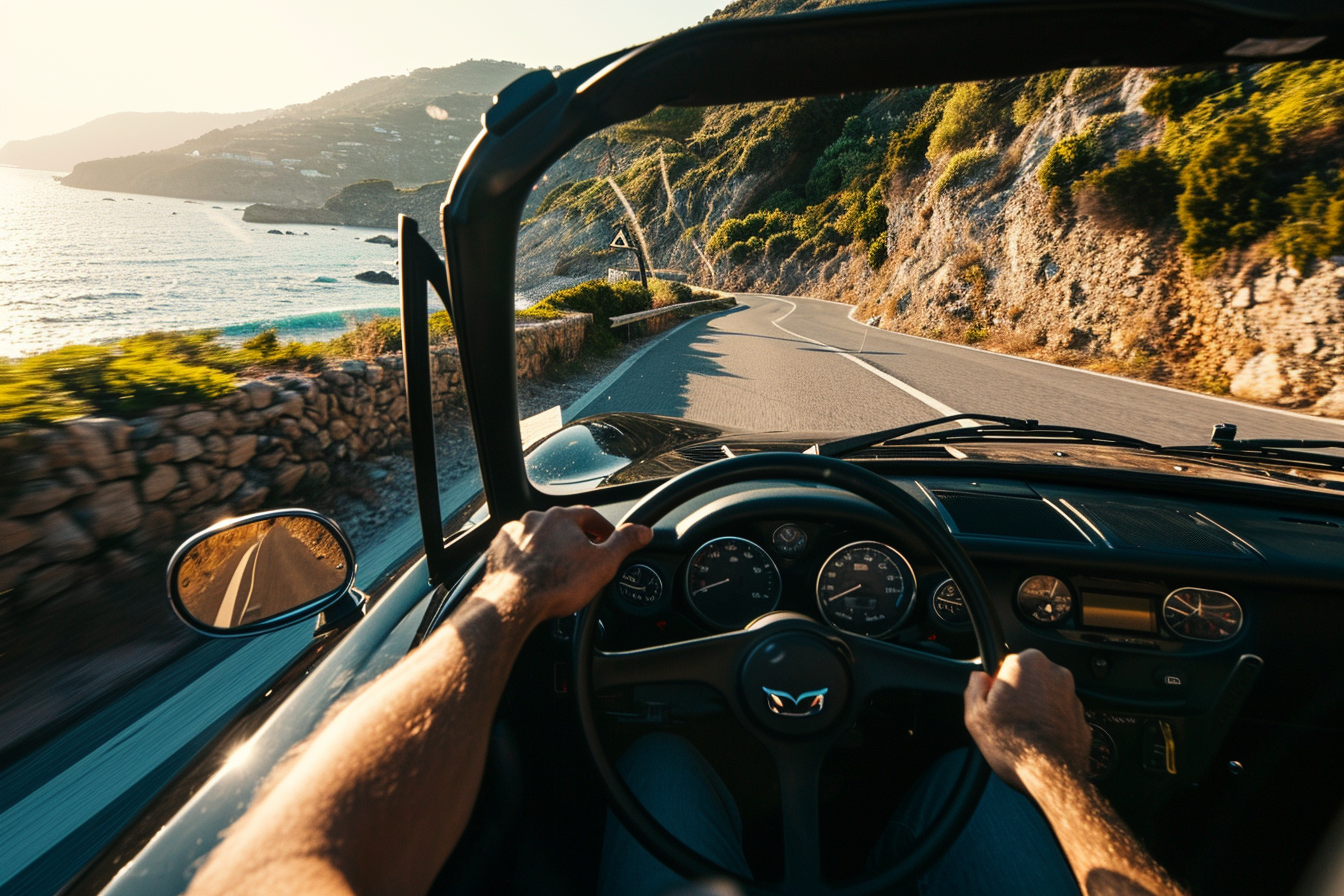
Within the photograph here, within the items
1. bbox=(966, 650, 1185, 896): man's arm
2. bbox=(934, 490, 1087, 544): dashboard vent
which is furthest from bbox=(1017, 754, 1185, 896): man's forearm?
bbox=(934, 490, 1087, 544): dashboard vent

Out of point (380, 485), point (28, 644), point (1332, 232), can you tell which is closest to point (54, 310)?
point (380, 485)

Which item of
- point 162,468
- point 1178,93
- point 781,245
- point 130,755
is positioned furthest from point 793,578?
point 781,245

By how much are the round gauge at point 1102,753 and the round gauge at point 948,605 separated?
0.63 m

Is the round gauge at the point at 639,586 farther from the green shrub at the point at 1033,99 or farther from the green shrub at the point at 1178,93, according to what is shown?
the green shrub at the point at 1033,99

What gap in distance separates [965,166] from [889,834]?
27562 mm

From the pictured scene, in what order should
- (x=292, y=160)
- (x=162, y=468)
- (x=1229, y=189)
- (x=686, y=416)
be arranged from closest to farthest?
(x=162, y=468), (x=686, y=416), (x=1229, y=189), (x=292, y=160)

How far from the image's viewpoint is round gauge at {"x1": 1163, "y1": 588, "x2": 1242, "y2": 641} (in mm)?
1816

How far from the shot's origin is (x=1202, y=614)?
1846 mm

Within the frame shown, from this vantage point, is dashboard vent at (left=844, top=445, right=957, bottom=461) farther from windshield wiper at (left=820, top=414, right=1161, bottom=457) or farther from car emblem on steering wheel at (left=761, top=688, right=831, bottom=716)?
car emblem on steering wheel at (left=761, top=688, right=831, bottom=716)

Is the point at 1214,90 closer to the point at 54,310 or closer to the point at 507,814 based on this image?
the point at 507,814

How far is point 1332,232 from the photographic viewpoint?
8547 millimetres

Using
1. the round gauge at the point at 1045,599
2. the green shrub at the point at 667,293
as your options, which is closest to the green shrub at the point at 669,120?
the round gauge at the point at 1045,599

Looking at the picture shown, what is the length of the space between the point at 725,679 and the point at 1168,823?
5.67 feet

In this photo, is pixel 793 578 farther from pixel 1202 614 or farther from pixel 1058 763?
pixel 1202 614
